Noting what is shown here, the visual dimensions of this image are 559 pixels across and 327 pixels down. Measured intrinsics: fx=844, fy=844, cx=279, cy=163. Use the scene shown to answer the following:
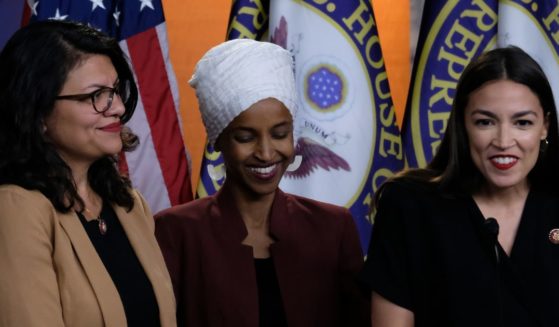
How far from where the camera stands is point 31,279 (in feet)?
5.41

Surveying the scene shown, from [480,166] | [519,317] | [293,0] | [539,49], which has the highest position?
[293,0]

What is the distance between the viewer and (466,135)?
1.98 meters

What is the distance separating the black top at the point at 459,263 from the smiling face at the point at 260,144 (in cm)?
28

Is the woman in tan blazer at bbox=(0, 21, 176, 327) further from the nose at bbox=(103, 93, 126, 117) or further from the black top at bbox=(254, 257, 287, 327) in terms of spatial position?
the black top at bbox=(254, 257, 287, 327)

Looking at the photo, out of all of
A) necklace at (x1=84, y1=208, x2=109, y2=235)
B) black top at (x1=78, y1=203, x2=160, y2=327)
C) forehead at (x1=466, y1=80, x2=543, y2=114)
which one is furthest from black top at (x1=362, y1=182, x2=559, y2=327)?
necklace at (x1=84, y1=208, x2=109, y2=235)

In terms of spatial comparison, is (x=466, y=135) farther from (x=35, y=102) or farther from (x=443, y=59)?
(x=443, y=59)

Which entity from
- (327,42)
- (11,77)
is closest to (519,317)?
(11,77)

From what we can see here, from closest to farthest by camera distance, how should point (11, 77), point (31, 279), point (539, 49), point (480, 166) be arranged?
point (31, 279) < point (11, 77) < point (480, 166) < point (539, 49)

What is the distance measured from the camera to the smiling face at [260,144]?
2.03 meters

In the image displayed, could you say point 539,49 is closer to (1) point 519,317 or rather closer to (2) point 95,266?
(1) point 519,317

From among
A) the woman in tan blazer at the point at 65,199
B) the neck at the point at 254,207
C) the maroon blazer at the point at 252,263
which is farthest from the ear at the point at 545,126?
the woman in tan blazer at the point at 65,199

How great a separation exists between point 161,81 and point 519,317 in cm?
196

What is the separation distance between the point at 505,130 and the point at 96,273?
0.94 meters

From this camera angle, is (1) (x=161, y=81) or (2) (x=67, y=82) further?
(1) (x=161, y=81)
